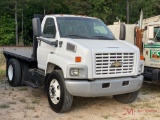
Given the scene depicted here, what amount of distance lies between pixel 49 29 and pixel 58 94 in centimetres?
185

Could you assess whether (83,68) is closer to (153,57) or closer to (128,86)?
(128,86)

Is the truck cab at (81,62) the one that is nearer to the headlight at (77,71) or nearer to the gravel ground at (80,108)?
the headlight at (77,71)

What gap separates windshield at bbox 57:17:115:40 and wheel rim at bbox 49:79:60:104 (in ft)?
3.77

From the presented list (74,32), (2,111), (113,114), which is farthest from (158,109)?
(2,111)

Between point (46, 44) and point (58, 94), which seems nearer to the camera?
point (58, 94)

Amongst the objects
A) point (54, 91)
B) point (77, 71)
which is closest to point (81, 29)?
point (77, 71)

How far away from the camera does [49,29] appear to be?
25.0 feet

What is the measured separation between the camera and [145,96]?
8.66 meters

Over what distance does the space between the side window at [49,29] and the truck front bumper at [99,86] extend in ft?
5.40

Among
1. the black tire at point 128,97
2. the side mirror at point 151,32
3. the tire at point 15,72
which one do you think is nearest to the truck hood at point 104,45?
the black tire at point 128,97

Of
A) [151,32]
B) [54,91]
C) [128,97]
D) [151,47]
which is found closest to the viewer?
[54,91]

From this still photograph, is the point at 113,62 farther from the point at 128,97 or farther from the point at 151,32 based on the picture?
the point at 151,32

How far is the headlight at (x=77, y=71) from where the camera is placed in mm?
6187

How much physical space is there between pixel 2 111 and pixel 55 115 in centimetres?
125
